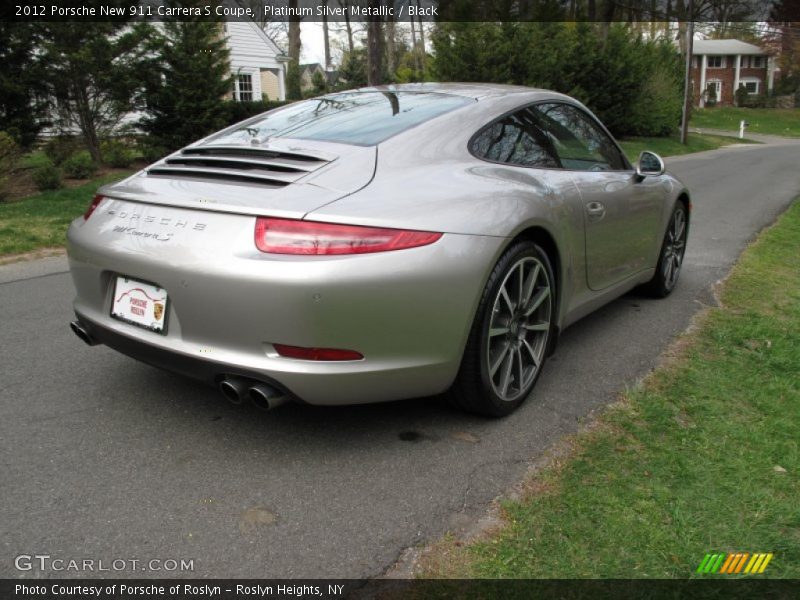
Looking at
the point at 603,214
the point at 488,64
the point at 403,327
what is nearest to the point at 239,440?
the point at 403,327

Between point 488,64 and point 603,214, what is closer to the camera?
point 603,214

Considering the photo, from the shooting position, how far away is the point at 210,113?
14742 mm

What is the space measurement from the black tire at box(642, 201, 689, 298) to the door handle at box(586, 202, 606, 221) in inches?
54.4

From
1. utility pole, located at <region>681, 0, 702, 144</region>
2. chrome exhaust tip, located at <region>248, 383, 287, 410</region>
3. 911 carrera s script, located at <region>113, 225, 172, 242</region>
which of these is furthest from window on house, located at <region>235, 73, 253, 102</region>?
chrome exhaust tip, located at <region>248, 383, 287, 410</region>

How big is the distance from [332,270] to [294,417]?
96 cm

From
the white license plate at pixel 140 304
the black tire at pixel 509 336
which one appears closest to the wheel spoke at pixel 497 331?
the black tire at pixel 509 336

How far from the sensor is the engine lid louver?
2826mm

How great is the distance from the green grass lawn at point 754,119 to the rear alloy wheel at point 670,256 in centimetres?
4559

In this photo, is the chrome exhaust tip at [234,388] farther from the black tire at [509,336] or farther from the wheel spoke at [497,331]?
the wheel spoke at [497,331]

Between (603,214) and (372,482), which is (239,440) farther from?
(603,214)

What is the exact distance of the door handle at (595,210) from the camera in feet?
12.3

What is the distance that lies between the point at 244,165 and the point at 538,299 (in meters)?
1.46

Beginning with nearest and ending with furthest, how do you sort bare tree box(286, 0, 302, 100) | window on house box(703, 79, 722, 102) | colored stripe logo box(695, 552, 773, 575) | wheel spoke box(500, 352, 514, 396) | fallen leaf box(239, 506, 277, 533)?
1. colored stripe logo box(695, 552, 773, 575)
2. fallen leaf box(239, 506, 277, 533)
3. wheel spoke box(500, 352, 514, 396)
4. bare tree box(286, 0, 302, 100)
5. window on house box(703, 79, 722, 102)

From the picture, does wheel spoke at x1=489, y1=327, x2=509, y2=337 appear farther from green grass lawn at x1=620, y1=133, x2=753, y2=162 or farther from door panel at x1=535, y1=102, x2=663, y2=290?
green grass lawn at x1=620, y1=133, x2=753, y2=162
